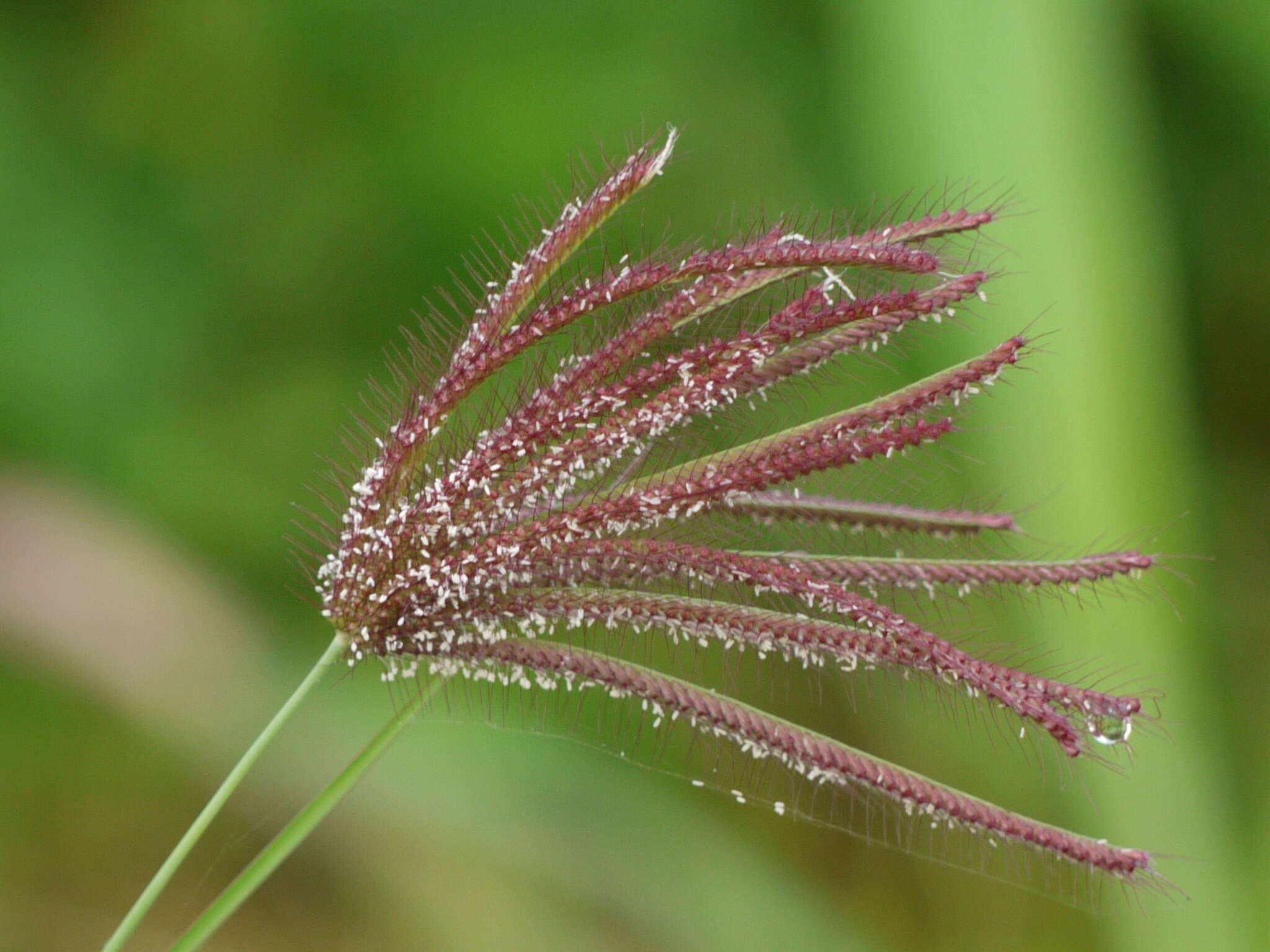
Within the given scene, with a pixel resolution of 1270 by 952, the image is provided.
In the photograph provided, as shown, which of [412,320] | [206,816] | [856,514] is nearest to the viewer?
[206,816]

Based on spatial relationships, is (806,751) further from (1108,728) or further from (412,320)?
(412,320)

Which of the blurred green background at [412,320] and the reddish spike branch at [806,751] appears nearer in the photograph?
the reddish spike branch at [806,751]

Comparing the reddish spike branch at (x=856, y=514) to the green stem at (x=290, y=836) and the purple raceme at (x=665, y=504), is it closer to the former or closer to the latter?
the purple raceme at (x=665, y=504)

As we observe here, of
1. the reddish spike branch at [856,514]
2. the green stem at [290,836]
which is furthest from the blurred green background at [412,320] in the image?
the green stem at [290,836]

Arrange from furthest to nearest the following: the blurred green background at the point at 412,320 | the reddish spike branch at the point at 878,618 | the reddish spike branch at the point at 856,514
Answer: the blurred green background at the point at 412,320 < the reddish spike branch at the point at 856,514 < the reddish spike branch at the point at 878,618

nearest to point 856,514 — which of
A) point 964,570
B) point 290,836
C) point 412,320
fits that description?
point 964,570

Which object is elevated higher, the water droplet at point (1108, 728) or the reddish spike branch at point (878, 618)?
the water droplet at point (1108, 728)
